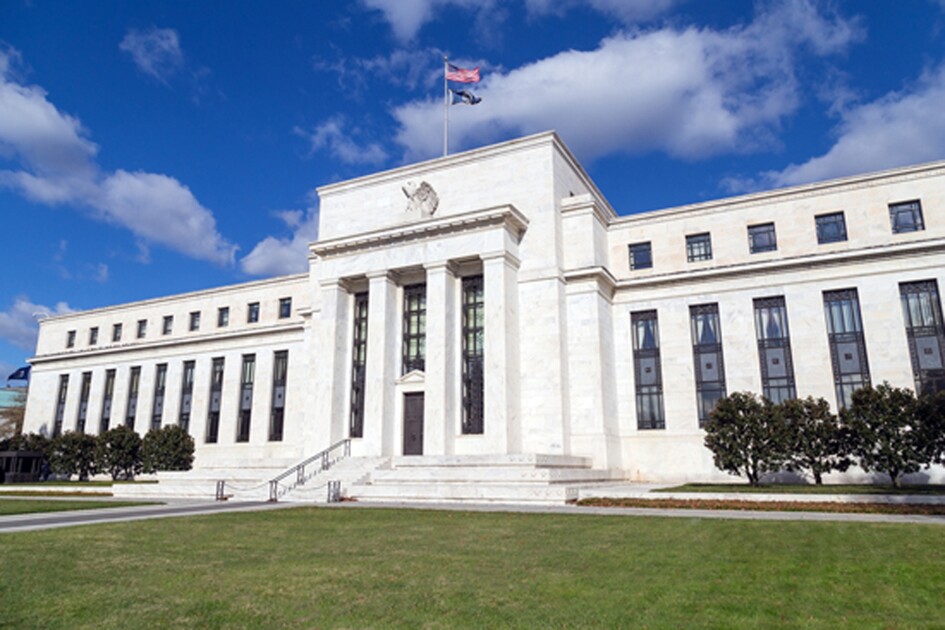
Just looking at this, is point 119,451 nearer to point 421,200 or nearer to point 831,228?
point 421,200

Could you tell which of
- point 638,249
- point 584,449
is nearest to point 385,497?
point 584,449

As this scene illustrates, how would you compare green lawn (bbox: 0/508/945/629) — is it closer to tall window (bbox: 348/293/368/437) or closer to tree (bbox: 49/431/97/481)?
tall window (bbox: 348/293/368/437)

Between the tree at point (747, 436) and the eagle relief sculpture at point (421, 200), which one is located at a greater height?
the eagle relief sculpture at point (421, 200)

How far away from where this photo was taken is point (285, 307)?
5097 centimetres

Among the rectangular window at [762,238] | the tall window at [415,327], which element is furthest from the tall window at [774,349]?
the tall window at [415,327]

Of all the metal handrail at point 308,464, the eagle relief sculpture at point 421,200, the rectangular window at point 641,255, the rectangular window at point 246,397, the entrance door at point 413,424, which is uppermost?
the eagle relief sculpture at point 421,200

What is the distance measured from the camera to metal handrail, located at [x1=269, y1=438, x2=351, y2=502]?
2645cm

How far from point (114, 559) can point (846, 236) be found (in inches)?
1409

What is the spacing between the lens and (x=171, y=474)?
33.2 meters

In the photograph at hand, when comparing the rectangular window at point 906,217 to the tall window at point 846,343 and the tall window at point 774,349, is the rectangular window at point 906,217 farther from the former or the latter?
the tall window at point 774,349

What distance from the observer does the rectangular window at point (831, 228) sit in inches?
1352

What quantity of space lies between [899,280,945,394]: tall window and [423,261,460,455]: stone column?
894 inches

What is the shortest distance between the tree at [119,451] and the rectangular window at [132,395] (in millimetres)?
10171

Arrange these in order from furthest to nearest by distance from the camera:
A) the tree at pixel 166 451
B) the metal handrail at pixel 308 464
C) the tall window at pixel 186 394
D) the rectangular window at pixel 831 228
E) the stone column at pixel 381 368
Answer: the tall window at pixel 186 394
the tree at pixel 166 451
the stone column at pixel 381 368
the rectangular window at pixel 831 228
the metal handrail at pixel 308 464
